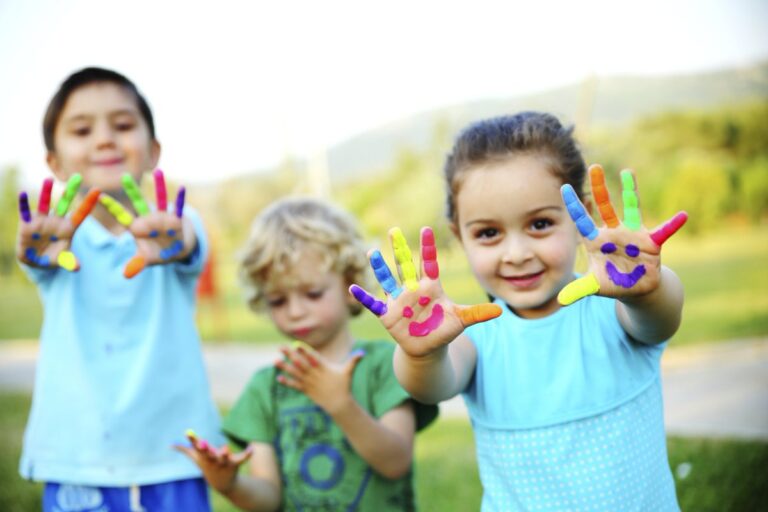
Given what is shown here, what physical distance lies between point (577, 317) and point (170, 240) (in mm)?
1168

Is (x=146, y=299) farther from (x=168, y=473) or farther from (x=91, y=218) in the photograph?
(x=168, y=473)

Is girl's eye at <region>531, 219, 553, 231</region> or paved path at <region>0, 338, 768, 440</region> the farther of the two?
paved path at <region>0, 338, 768, 440</region>

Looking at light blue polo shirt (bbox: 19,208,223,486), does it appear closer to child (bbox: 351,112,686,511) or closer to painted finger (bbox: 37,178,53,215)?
painted finger (bbox: 37,178,53,215)

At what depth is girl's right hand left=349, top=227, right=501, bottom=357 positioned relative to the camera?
1.47m

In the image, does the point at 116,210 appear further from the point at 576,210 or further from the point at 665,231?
the point at 665,231

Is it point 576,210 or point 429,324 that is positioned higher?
point 576,210

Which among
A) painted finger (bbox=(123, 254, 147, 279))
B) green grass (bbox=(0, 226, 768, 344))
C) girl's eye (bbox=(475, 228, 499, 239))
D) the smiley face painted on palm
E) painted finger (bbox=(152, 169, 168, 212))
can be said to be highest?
painted finger (bbox=(152, 169, 168, 212))

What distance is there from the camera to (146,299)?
2275mm

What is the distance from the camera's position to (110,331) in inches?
88.1

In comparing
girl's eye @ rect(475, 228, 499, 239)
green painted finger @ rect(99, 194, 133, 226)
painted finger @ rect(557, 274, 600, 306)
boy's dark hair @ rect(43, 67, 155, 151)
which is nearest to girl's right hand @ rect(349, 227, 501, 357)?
painted finger @ rect(557, 274, 600, 306)

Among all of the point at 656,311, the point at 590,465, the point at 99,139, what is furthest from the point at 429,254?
the point at 99,139

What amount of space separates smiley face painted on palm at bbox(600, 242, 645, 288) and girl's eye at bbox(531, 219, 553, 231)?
300 millimetres

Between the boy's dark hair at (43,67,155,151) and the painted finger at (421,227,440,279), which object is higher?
the boy's dark hair at (43,67,155,151)

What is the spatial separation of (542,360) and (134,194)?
124 centimetres
